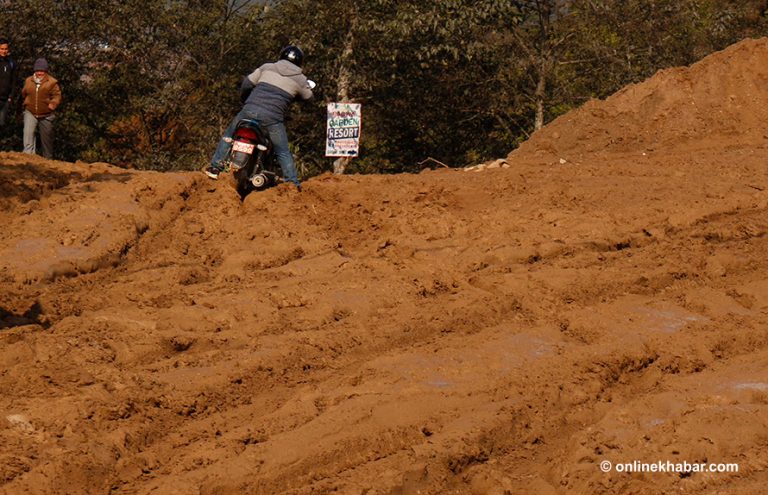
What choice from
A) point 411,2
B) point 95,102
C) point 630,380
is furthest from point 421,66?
point 630,380

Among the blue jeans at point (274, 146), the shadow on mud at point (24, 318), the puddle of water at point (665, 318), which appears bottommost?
the puddle of water at point (665, 318)

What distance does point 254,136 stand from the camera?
406 inches

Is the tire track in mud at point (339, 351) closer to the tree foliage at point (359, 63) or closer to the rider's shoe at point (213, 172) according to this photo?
the rider's shoe at point (213, 172)

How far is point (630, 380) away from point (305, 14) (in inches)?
438

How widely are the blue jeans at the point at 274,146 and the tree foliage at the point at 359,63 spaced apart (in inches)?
217

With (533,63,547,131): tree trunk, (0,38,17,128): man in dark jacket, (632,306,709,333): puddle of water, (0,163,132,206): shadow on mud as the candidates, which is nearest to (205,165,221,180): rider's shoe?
(0,163,132,206): shadow on mud

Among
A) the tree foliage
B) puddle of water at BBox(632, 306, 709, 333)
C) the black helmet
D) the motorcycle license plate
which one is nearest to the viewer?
puddle of water at BBox(632, 306, 709, 333)

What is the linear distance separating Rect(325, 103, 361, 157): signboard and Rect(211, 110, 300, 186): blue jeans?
214 cm

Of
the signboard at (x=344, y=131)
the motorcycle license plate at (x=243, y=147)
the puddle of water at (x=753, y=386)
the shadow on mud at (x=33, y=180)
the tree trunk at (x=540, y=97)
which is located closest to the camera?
the puddle of water at (x=753, y=386)

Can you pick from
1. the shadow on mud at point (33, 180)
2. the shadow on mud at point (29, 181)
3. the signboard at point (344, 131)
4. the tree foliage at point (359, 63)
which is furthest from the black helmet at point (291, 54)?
the tree foliage at point (359, 63)

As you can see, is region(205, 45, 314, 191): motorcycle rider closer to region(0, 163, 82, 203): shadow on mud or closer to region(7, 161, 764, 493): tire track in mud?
region(7, 161, 764, 493): tire track in mud

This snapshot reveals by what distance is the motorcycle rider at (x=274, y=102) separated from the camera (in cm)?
1051

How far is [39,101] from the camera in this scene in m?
12.3

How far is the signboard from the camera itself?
41.9 ft
